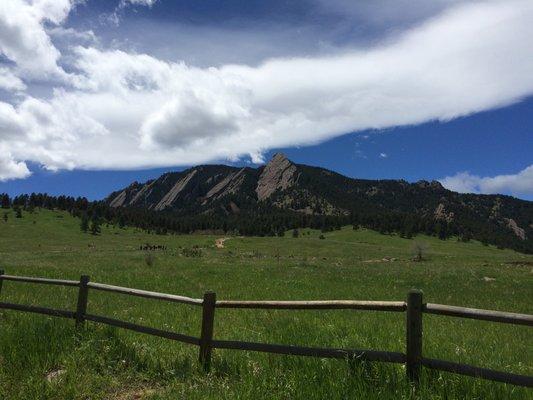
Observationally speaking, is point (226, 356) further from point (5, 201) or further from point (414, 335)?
point (5, 201)

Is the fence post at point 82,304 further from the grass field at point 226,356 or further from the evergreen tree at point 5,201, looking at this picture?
the evergreen tree at point 5,201

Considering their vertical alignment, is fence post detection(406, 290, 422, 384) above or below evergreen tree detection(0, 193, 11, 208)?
below

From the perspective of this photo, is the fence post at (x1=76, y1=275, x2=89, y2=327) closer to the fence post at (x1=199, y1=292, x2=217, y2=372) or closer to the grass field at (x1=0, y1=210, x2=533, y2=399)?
the grass field at (x1=0, y1=210, x2=533, y2=399)

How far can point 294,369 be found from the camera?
25.2ft

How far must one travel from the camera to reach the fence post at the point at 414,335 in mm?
6922

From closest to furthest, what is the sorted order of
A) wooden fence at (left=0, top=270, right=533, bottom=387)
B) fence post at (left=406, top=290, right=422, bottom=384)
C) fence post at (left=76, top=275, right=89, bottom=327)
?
1. wooden fence at (left=0, top=270, right=533, bottom=387)
2. fence post at (left=406, top=290, right=422, bottom=384)
3. fence post at (left=76, top=275, right=89, bottom=327)

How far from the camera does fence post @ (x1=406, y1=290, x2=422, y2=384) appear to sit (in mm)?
6922

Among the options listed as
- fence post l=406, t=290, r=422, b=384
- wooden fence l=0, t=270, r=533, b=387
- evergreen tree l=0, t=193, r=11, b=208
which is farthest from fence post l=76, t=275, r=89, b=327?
evergreen tree l=0, t=193, r=11, b=208

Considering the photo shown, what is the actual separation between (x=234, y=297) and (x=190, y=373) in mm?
12614

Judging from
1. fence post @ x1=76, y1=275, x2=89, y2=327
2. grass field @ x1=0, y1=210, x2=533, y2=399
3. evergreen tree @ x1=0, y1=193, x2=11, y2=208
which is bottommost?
grass field @ x1=0, y1=210, x2=533, y2=399

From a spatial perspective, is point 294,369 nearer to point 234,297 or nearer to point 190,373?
point 190,373

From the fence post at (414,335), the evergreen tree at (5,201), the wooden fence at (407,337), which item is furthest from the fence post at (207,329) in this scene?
the evergreen tree at (5,201)

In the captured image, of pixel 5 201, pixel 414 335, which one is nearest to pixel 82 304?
pixel 414 335

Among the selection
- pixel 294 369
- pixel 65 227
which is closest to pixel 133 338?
pixel 294 369
